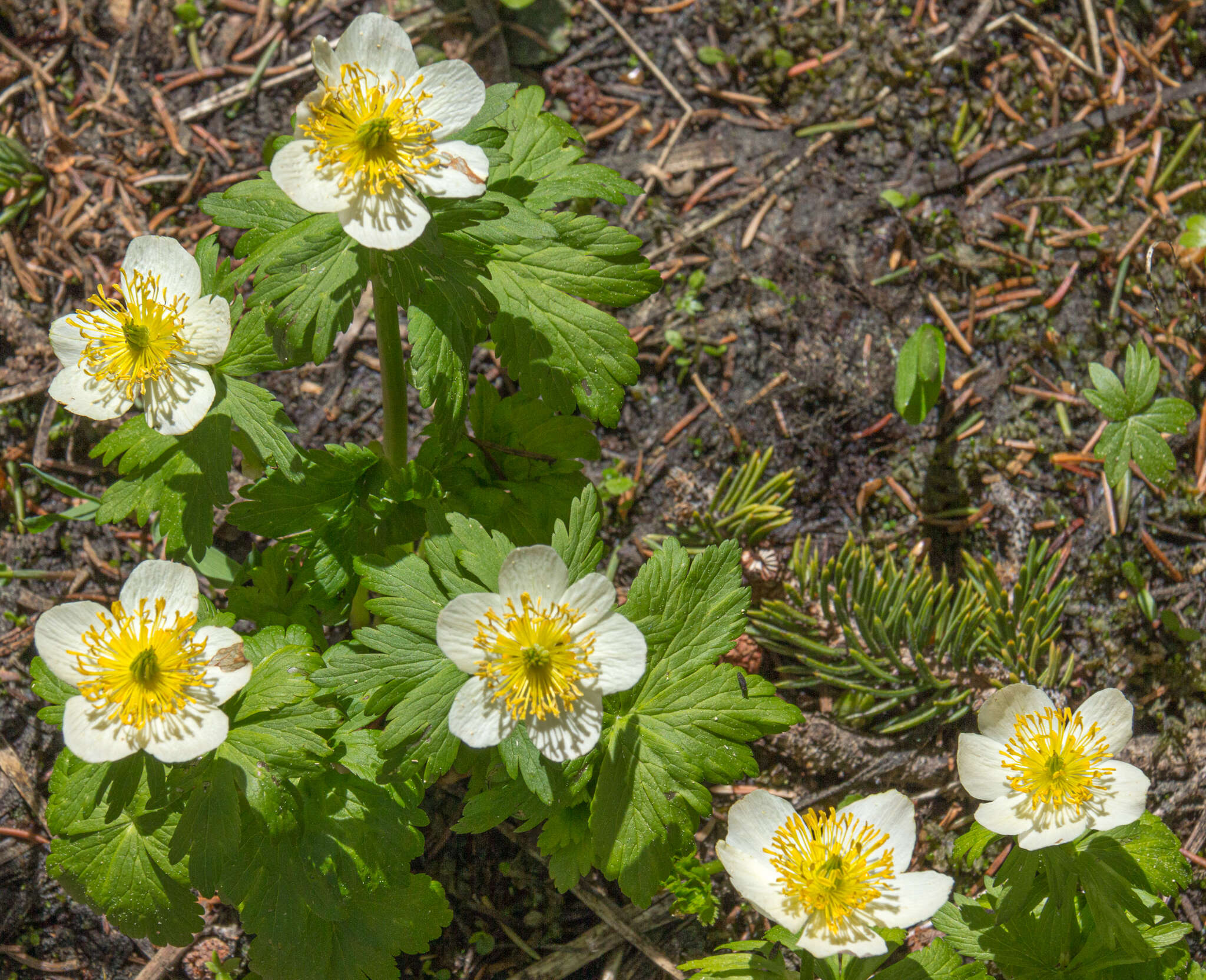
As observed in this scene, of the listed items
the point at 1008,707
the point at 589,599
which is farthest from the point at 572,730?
the point at 1008,707

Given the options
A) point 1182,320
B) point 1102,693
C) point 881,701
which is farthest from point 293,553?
point 1182,320

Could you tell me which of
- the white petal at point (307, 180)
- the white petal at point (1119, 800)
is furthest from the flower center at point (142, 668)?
the white petal at point (1119, 800)

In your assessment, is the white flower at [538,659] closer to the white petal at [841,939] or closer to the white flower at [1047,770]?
the white petal at [841,939]

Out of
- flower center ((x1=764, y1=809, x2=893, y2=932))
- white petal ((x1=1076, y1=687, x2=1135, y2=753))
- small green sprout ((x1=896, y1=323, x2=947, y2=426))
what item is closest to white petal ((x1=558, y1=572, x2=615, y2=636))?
flower center ((x1=764, y1=809, x2=893, y2=932))

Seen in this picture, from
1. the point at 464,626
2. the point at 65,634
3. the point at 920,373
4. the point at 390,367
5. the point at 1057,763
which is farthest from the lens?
the point at 920,373

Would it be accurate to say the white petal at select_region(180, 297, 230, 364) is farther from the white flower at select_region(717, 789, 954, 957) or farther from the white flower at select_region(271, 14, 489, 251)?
the white flower at select_region(717, 789, 954, 957)

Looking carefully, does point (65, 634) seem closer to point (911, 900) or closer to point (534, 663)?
point (534, 663)
